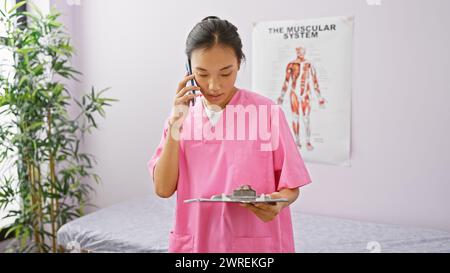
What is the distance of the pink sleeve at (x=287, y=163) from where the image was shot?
1.07m

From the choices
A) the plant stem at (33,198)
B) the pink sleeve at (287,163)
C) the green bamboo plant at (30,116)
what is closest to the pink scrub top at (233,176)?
the pink sleeve at (287,163)

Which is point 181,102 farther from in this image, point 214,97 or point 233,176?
point 233,176

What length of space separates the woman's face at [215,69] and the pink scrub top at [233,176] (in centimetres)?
8

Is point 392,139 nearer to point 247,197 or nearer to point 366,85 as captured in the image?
point 366,85

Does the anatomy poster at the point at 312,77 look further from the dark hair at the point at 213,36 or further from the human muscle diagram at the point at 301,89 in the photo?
the dark hair at the point at 213,36

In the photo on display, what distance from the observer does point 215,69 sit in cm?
104

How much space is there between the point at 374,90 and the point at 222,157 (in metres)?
1.48

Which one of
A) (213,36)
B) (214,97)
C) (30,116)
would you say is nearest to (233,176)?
(214,97)

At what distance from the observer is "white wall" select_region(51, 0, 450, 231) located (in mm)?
2182

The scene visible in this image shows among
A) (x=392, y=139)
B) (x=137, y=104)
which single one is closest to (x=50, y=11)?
(x=137, y=104)

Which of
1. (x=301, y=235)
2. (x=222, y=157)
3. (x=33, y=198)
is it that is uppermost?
(x=222, y=157)

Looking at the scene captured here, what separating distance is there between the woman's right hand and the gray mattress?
113cm

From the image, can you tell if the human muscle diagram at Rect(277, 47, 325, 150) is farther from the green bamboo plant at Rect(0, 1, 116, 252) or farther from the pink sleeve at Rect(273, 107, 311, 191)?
the pink sleeve at Rect(273, 107, 311, 191)

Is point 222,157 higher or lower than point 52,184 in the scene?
higher
